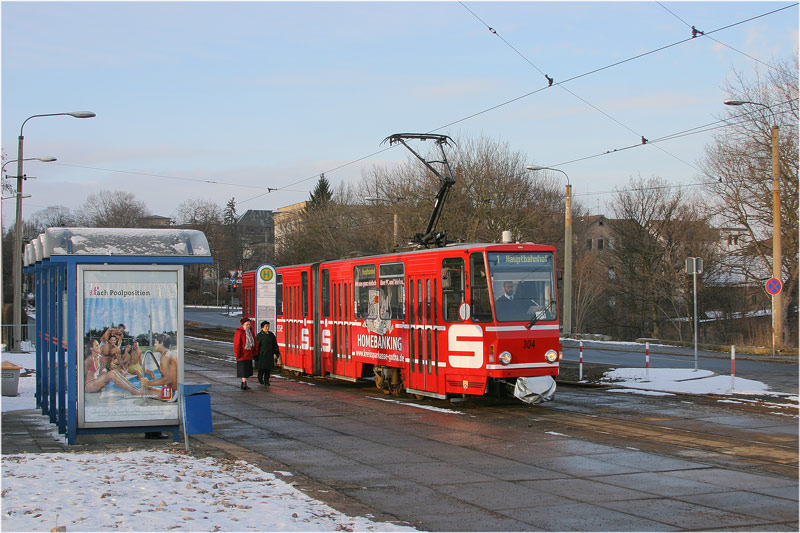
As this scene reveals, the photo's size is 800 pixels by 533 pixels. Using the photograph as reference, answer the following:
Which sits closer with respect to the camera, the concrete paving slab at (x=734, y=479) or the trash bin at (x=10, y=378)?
the concrete paving slab at (x=734, y=479)

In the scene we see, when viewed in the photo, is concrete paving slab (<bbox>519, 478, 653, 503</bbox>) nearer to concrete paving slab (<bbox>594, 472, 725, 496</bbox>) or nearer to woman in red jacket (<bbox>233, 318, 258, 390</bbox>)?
concrete paving slab (<bbox>594, 472, 725, 496</bbox>)

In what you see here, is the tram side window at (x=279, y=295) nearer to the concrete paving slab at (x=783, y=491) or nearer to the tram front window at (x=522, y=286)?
the tram front window at (x=522, y=286)

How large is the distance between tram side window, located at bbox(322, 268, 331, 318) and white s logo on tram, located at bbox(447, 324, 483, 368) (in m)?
6.77

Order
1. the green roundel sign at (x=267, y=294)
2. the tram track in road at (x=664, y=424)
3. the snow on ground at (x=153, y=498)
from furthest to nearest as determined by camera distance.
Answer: the green roundel sign at (x=267, y=294) → the tram track in road at (x=664, y=424) → the snow on ground at (x=153, y=498)

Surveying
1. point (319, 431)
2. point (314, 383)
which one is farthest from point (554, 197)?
point (319, 431)

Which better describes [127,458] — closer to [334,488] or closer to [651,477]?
[334,488]

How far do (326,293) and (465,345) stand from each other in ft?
24.4

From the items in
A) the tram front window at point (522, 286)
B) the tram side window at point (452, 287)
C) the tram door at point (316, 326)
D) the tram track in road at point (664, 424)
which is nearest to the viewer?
the tram track in road at point (664, 424)

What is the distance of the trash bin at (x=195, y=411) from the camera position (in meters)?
11.7

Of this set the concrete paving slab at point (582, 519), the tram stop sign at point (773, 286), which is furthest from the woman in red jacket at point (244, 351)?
the tram stop sign at point (773, 286)

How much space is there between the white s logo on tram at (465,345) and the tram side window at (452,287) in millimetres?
242

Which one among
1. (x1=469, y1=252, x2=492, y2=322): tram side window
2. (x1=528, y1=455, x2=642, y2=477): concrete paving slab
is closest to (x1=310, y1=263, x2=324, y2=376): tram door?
(x1=469, y1=252, x2=492, y2=322): tram side window

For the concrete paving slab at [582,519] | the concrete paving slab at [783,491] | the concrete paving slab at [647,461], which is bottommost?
the concrete paving slab at [647,461]

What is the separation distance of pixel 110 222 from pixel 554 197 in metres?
54.7
